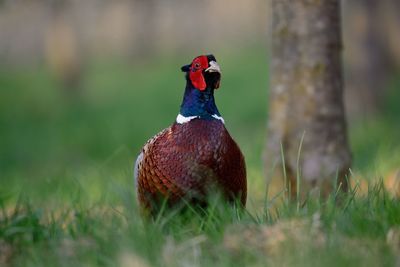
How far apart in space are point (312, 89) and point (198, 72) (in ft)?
3.67

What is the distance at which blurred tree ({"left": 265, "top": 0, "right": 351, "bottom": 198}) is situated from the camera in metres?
4.53

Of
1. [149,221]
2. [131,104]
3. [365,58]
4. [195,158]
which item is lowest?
[131,104]

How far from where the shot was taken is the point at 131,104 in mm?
13047

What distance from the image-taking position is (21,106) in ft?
42.0

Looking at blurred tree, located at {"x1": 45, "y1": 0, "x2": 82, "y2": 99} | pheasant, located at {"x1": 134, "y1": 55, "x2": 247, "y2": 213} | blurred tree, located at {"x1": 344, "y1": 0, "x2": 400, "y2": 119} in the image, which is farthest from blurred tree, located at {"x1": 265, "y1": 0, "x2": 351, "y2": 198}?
blurred tree, located at {"x1": 45, "y1": 0, "x2": 82, "y2": 99}

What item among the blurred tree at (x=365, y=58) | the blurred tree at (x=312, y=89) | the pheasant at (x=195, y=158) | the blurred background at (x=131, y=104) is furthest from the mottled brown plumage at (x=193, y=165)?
the blurred tree at (x=365, y=58)

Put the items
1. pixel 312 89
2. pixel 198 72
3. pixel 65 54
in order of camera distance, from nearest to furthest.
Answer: pixel 198 72, pixel 312 89, pixel 65 54

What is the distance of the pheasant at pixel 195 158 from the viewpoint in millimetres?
3504

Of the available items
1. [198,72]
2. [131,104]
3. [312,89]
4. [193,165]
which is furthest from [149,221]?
[131,104]

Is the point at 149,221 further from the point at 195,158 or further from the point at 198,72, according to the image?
the point at 198,72

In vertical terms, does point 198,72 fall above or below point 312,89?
above

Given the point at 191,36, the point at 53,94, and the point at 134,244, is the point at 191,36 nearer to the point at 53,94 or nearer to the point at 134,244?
the point at 53,94

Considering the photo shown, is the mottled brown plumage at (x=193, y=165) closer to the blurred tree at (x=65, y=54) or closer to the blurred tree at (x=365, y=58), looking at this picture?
the blurred tree at (x=365, y=58)

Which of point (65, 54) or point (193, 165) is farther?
point (65, 54)
